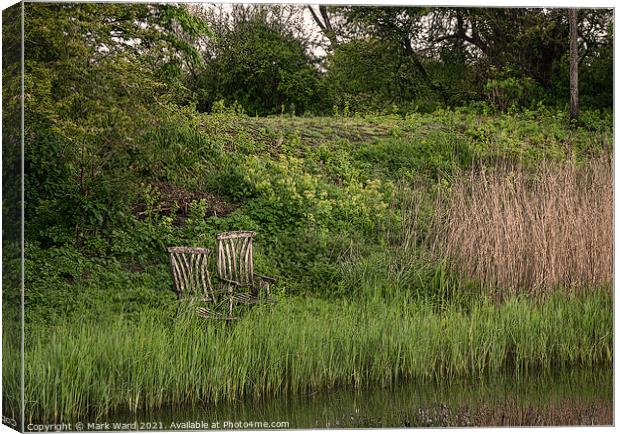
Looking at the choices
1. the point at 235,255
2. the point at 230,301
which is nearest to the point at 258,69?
the point at 235,255

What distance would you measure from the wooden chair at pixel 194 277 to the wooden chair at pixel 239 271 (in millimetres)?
93

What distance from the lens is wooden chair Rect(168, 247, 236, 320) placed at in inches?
290

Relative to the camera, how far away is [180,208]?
295 inches

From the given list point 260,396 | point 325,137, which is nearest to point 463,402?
point 260,396

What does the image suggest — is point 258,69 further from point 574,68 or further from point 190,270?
point 574,68

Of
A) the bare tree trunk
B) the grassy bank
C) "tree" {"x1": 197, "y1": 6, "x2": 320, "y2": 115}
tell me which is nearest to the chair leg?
the grassy bank

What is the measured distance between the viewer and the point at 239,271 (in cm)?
744

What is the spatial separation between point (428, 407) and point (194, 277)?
1764 millimetres

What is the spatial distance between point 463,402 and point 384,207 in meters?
1.45

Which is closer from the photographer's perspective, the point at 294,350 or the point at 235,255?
the point at 294,350

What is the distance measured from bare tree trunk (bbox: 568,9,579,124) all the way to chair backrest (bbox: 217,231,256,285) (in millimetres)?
2557

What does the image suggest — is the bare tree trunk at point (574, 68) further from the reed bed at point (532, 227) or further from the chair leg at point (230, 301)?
the chair leg at point (230, 301)

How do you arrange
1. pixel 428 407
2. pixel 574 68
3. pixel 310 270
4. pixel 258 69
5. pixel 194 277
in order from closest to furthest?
pixel 428 407, pixel 194 277, pixel 310 270, pixel 258 69, pixel 574 68

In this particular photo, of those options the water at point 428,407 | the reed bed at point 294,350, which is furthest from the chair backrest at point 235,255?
the water at point 428,407
